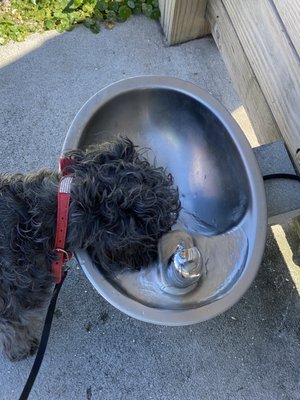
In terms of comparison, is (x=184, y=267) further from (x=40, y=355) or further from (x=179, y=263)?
(x=40, y=355)

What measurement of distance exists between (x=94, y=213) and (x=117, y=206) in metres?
0.07

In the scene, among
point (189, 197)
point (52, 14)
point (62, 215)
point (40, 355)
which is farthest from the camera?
point (52, 14)

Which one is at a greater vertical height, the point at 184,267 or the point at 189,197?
the point at 184,267

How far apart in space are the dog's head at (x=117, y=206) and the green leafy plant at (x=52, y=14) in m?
1.58

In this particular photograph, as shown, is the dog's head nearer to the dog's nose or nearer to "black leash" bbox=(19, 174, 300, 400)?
the dog's nose

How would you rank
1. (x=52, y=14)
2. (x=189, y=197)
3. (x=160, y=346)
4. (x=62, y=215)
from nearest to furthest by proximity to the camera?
(x=62, y=215) → (x=189, y=197) → (x=160, y=346) → (x=52, y=14)

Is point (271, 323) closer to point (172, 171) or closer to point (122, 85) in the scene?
point (172, 171)

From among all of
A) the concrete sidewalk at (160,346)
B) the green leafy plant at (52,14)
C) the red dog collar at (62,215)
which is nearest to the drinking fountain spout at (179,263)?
the red dog collar at (62,215)

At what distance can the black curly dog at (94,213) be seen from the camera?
154cm

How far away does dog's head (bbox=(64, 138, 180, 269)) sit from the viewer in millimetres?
1534

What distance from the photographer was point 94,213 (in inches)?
60.7

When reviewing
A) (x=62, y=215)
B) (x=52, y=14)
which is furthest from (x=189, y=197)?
(x=52, y=14)

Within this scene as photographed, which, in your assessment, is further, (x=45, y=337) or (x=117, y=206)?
(x=45, y=337)

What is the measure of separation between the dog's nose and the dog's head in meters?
0.09
